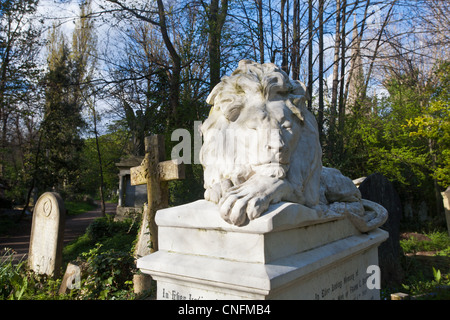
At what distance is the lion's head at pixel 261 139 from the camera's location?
2188 mm

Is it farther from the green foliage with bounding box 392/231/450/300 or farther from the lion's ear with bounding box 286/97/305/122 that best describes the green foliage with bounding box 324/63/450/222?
the lion's ear with bounding box 286/97/305/122

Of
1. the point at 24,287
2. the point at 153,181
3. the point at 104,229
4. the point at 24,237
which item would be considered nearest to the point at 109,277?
the point at 24,287

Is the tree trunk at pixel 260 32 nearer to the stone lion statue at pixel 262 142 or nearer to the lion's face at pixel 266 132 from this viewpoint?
the stone lion statue at pixel 262 142

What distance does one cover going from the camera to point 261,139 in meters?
2.26

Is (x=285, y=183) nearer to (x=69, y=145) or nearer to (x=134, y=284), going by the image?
(x=134, y=284)

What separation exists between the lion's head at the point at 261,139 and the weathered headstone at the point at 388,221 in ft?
10.8

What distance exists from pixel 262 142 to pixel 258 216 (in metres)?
0.58

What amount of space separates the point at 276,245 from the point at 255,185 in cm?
37

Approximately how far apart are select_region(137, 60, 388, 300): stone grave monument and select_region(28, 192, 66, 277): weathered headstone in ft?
13.4

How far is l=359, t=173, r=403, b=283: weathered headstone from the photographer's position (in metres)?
5.25

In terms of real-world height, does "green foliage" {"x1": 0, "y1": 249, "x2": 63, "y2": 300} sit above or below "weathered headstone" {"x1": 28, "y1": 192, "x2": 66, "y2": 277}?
below

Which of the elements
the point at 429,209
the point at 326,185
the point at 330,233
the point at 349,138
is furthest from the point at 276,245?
the point at 429,209

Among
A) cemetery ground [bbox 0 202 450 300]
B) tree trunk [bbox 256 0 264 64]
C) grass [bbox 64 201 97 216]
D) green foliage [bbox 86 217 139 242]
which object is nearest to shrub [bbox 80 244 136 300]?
cemetery ground [bbox 0 202 450 300]

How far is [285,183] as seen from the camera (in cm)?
214
